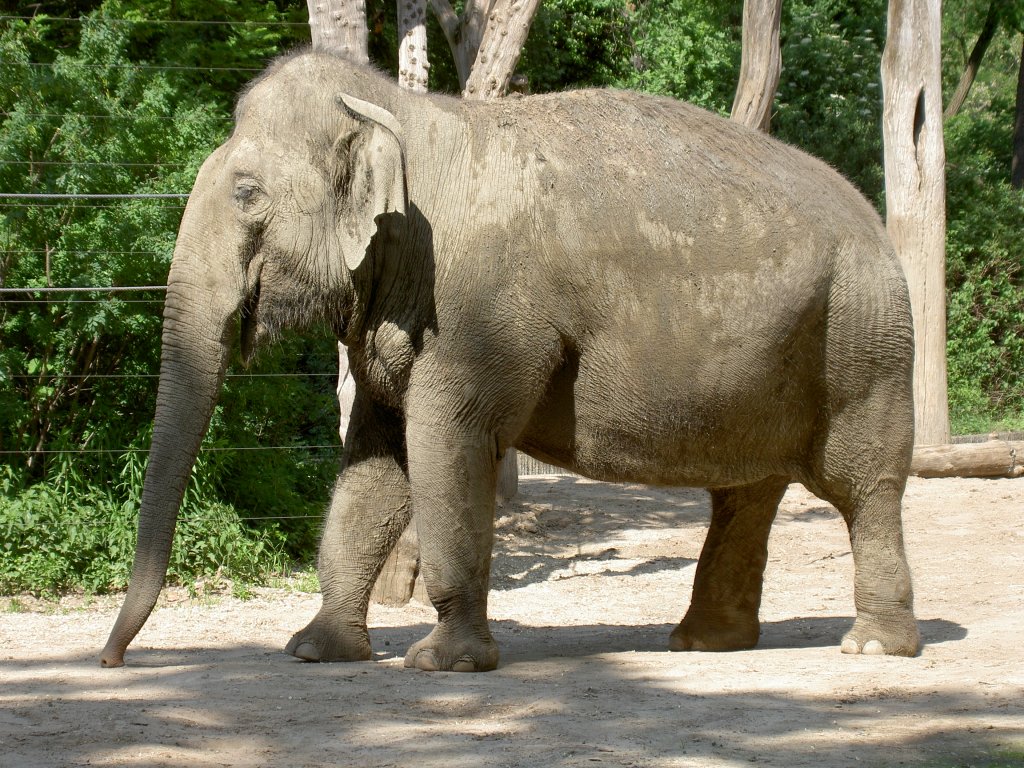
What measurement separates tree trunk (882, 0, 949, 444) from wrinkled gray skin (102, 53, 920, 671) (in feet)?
28.2

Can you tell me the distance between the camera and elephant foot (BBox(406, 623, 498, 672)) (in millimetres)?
5863

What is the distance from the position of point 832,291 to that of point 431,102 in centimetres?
193

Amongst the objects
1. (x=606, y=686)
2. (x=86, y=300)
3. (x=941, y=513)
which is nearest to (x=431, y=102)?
(x=606, y=686)

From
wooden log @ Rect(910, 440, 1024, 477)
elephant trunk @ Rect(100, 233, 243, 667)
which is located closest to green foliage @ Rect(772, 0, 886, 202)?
wooden log @ Rect(910, 440, 1024, 477)

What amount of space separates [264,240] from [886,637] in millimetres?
3261

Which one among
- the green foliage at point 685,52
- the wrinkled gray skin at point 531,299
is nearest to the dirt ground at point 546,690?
the wrinkled gray skin at point 531,299

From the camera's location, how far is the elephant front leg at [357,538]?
20.6ft

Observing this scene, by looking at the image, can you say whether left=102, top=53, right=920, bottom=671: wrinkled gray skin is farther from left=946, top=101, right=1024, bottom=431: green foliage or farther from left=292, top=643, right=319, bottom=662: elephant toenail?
left=946, top=101, right=1024, bottom=431: green foliage

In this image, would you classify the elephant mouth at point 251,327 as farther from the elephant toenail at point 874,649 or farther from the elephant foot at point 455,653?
the elephant toenail at point 874,649

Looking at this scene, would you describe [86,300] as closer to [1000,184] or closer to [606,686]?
[606,686]

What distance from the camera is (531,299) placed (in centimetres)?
573

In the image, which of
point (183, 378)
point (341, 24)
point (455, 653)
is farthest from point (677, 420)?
point (341, 24)

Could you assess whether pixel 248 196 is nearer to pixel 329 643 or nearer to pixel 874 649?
pixel 329 643

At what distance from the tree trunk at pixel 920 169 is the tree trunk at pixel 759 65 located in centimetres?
378
